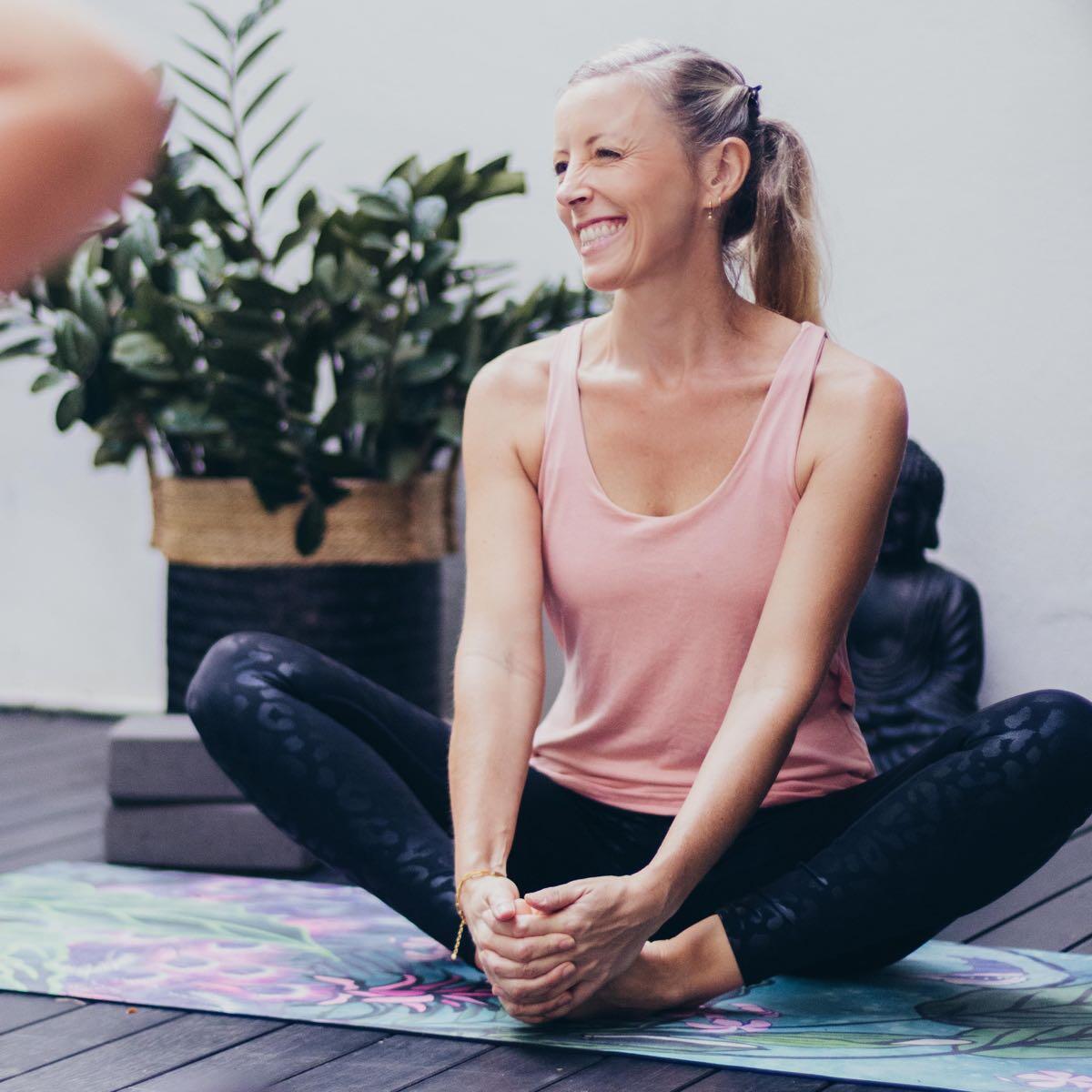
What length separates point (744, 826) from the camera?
1493 millimetres

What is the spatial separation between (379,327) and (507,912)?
1194 millimetres

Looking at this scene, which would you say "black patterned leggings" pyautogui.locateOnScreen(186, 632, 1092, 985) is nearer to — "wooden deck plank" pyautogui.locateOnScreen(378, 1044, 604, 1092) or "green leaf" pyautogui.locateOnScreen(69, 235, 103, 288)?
"wooden deck plank" pyautogui.locateOnScreen(378, 1044, 604, 1092)

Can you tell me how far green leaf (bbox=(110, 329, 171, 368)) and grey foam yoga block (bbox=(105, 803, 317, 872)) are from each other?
1.98ft

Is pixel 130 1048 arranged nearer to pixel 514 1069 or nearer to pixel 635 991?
pixel 514 1069

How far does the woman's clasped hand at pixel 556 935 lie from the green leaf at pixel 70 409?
1155 mm

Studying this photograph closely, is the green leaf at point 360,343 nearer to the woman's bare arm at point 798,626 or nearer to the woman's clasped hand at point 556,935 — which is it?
the woman's bare arm at point 798,626

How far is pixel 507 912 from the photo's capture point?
138 cm

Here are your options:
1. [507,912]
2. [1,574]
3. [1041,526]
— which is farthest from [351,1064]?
[1,574]

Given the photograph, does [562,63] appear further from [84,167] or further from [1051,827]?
[84,167]

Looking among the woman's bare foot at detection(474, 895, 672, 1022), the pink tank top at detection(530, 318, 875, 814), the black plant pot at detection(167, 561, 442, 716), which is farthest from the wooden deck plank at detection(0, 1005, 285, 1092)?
the black plant pot at detection(167, 561, 442, 716)

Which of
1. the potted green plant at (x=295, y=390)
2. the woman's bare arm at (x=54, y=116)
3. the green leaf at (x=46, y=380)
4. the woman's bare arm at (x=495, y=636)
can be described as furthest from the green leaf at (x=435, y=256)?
the woman's bare arm at (x=54, y=116)

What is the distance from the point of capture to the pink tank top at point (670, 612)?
1.57 metres

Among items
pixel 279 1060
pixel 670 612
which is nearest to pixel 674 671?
pixel 670 612

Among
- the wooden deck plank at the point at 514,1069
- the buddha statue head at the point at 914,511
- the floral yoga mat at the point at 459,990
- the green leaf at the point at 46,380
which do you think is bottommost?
the wooden deck plank at the point at 514,1069
